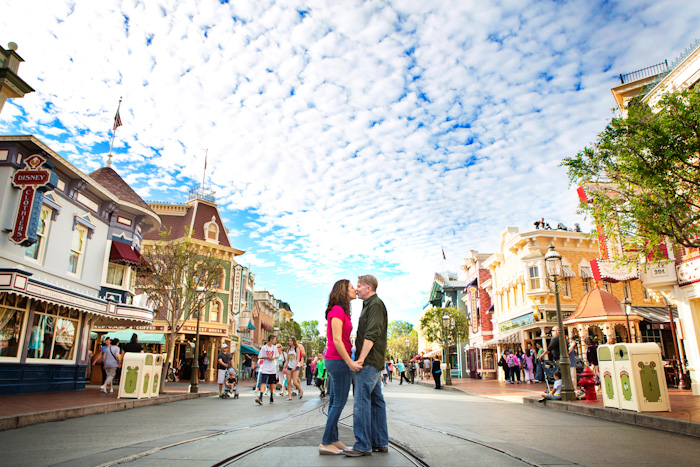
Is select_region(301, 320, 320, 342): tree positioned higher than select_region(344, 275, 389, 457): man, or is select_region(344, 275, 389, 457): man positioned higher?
select_region(301, 320, 320, 342): tree

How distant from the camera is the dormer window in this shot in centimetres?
3997

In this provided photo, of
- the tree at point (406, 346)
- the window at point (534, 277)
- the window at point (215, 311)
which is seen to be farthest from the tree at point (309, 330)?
the window at point (534, 277)

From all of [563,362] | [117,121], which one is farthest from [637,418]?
[117,121]

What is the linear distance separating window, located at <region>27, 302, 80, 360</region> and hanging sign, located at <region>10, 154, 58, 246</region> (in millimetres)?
3004

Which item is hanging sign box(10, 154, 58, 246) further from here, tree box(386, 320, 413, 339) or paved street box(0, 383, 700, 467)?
tree box(386, 320, 413, 339)

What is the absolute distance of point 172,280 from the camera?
20.0 meters

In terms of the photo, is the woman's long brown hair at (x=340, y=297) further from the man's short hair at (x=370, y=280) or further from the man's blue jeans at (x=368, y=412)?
the man's blue jeans at (x=368, y=412)

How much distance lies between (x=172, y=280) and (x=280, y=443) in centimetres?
1590

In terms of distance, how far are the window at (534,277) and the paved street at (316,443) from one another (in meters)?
23.1

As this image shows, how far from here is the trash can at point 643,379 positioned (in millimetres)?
9258

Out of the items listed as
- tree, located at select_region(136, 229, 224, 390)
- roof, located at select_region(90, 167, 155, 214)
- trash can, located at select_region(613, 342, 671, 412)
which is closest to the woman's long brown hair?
trash can, located at select_region(613, 342, 671, 412)

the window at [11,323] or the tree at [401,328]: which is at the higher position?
the tree at [401,328]

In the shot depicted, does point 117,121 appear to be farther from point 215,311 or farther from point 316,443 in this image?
point 316,443

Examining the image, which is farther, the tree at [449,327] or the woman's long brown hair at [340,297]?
the tree at [449,327]
